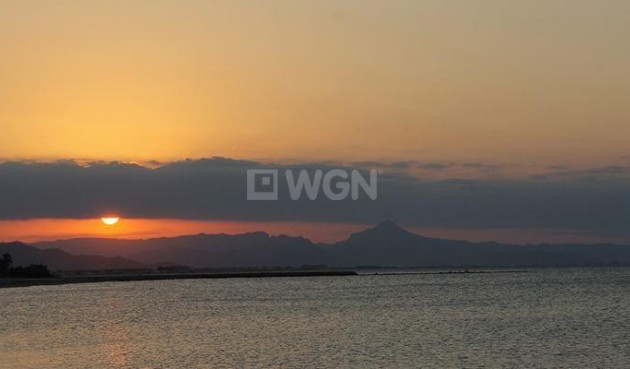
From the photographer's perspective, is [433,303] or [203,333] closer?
[203,333]

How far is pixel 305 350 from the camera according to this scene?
57.0 m

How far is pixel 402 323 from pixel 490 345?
65.7 ft

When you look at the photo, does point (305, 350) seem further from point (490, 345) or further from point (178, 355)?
point (490, 345)

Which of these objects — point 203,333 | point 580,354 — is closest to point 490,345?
point 580,354

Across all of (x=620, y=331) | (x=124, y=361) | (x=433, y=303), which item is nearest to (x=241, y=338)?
(x=124, y=361)

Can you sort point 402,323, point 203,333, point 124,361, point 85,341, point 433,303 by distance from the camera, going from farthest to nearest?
1. point 433,303
2. point 402,323
3. point 203,333
4. point 85,341
5. point 124,361

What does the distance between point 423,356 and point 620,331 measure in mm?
23048

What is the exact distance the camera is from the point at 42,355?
55062 mm

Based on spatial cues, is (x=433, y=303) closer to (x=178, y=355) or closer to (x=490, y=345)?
(x=490, y=345)

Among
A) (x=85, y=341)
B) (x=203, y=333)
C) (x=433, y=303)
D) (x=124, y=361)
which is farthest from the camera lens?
(x=433, y=303)

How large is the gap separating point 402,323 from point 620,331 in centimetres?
1876

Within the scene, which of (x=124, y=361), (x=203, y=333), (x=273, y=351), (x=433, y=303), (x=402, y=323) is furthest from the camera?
(x=433, y=303)

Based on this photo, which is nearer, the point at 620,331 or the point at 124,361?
the point at 124,361

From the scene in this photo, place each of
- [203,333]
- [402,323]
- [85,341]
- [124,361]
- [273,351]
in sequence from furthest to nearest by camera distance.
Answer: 1. [402,323]
2. [203,333]
3. [85,341]
4. [273,351]
5. [124,361]
